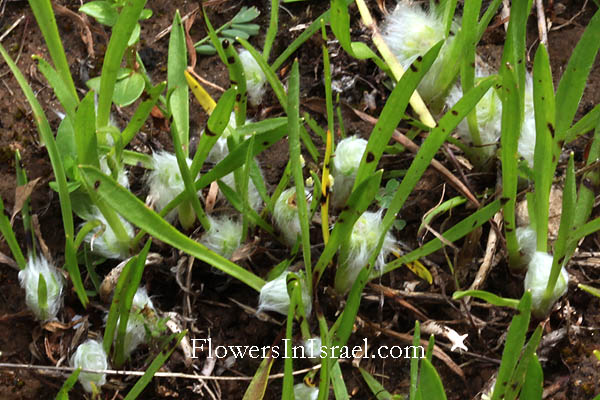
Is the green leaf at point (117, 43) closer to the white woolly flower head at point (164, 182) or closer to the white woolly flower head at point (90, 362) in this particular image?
the white woolly flower head at point (164, 182)

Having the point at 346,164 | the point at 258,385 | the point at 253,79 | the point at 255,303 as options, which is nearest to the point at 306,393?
the point at 258,385

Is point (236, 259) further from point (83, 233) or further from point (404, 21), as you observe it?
point (404, 21)

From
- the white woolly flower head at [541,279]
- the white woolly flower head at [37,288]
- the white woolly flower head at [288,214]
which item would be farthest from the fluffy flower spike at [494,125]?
the white woolly flower head at [37,288]

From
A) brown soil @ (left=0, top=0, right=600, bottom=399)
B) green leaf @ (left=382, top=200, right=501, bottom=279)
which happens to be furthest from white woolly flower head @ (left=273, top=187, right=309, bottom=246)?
green leaf @ (left=382, top=200, right=501, bottom=279)

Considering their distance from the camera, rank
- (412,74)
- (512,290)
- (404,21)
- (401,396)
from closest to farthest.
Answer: (412,74), (401,396), (512,290), (404,21)

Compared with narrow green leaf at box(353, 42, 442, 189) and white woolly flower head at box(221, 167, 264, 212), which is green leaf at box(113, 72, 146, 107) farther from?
narrow green leaf at box(353, 42, 442, 189)

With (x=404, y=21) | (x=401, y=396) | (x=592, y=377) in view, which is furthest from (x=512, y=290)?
(x=404, y=21)
